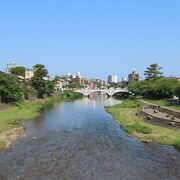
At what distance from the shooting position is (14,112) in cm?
4819

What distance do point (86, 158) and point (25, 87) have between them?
50.6 meters

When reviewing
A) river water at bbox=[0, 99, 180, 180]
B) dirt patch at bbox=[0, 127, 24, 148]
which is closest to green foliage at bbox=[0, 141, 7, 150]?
dirt patch at bbox=[0, 127, 24, 148]

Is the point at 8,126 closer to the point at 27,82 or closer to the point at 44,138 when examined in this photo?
the point at 44,138

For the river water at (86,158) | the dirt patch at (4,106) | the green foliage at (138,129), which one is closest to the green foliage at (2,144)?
the river water at (86,158)

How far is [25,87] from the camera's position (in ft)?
234

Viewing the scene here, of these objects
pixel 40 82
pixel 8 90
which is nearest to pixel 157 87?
pixel 40 82

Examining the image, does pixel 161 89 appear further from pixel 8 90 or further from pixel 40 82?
pixel 8 90

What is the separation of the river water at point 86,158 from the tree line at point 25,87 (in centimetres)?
2192

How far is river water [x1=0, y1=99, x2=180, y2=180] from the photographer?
62.0 ft

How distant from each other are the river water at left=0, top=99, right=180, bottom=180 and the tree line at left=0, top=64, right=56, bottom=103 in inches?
863

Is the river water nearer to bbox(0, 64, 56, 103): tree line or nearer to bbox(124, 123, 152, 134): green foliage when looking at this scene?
bbox(124, 123, 152, 134): green foliage

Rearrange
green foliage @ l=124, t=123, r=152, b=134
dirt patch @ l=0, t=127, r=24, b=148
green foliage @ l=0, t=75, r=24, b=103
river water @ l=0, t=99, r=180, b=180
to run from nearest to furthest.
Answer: river water @ l=0, t=99, r=180, b=180 → dirt patch @ l=0, t=127, r=24, b=148 → green foliage @ l=124, t=123, r=152, b=134 → green foliage @ l=0, t=75, r=24, b=103

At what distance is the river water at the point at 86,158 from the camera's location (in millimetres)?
18891

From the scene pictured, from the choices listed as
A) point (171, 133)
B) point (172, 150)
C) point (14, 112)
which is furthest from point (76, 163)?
point (14, 112)
